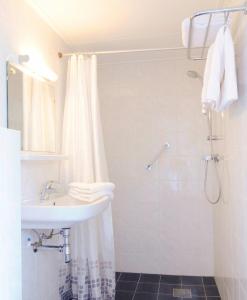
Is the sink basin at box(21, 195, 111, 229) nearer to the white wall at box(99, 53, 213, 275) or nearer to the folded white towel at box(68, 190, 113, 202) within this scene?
the folded white towel at box(68, 190, 113, 202)

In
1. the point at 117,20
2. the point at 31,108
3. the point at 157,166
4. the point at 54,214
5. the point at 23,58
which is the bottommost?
the point at 54,214

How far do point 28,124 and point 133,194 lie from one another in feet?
5.15

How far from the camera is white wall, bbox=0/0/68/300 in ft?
6.70

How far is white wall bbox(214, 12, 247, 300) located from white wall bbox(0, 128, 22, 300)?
1189mm

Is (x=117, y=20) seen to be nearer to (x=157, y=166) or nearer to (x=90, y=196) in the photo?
(x=90, y=196)

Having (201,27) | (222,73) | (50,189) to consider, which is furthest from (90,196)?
(201,27)

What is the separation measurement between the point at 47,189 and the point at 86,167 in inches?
14.0

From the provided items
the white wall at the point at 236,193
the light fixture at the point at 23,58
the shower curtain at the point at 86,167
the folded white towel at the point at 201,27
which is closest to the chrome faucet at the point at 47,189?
the shower curtain at the point at 86,167

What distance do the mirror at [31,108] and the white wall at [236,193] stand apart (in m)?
1.35

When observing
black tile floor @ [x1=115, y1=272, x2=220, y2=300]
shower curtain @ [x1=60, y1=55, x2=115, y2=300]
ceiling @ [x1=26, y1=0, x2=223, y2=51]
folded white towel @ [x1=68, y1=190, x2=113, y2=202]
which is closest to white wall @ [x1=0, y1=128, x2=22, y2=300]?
folded white towel @ [x1=68, y1=190, x2=113, y2=202]

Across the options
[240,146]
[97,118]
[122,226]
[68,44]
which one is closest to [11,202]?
[240,146]

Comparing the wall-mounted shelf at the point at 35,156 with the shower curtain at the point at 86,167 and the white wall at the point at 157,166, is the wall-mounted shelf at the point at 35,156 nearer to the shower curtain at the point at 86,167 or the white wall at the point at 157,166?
the shower curtain at the point at 86,167

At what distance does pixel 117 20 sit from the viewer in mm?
2572

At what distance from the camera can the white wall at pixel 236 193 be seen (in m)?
1.86
